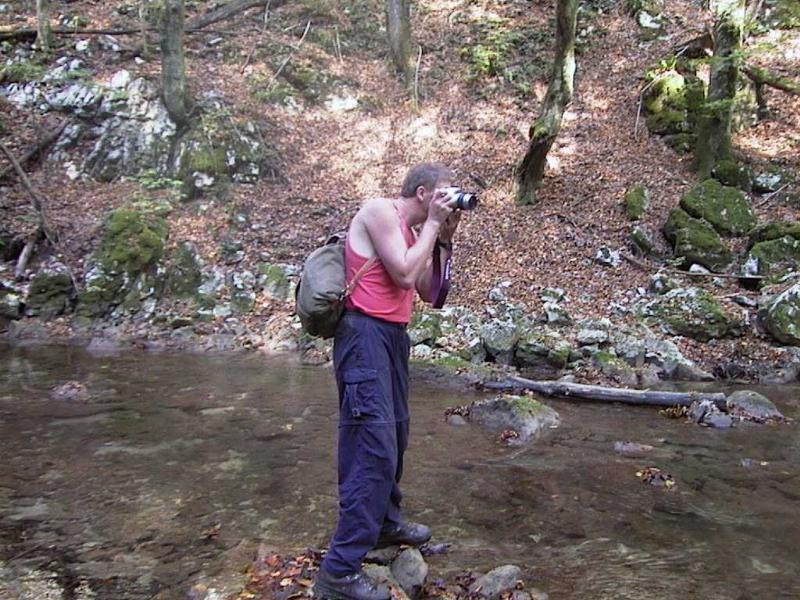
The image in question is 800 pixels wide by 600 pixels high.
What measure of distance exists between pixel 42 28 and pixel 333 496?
1555 centimetres

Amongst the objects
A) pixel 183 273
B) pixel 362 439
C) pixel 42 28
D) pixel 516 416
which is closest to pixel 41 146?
pixel 42 28

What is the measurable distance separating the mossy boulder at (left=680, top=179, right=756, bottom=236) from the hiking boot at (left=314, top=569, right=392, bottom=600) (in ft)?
34.7

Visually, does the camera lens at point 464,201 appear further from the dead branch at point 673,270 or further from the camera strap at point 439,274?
the dead branch at point 673,270

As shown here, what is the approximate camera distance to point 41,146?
1374cm

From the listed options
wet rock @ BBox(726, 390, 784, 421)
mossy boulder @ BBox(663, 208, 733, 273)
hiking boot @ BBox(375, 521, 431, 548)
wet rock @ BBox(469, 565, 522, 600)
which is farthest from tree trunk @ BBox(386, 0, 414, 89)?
wet rock @ BBox(469, 565, 522, 600)

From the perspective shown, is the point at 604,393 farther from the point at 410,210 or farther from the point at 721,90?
the point at 721,90

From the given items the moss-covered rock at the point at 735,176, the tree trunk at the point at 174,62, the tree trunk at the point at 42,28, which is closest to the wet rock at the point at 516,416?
the moss-covered rock at the point at 735,176

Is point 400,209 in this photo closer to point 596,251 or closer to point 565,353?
point 565,353

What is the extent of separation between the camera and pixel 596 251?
1162 cm

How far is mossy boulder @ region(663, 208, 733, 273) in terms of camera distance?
10898 millimetres

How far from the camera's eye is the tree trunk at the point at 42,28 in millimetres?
15320

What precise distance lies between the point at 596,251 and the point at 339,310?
9.37 meters

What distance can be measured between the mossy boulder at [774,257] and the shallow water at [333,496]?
151 inches

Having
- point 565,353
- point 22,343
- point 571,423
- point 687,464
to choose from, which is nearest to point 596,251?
point 565,353
